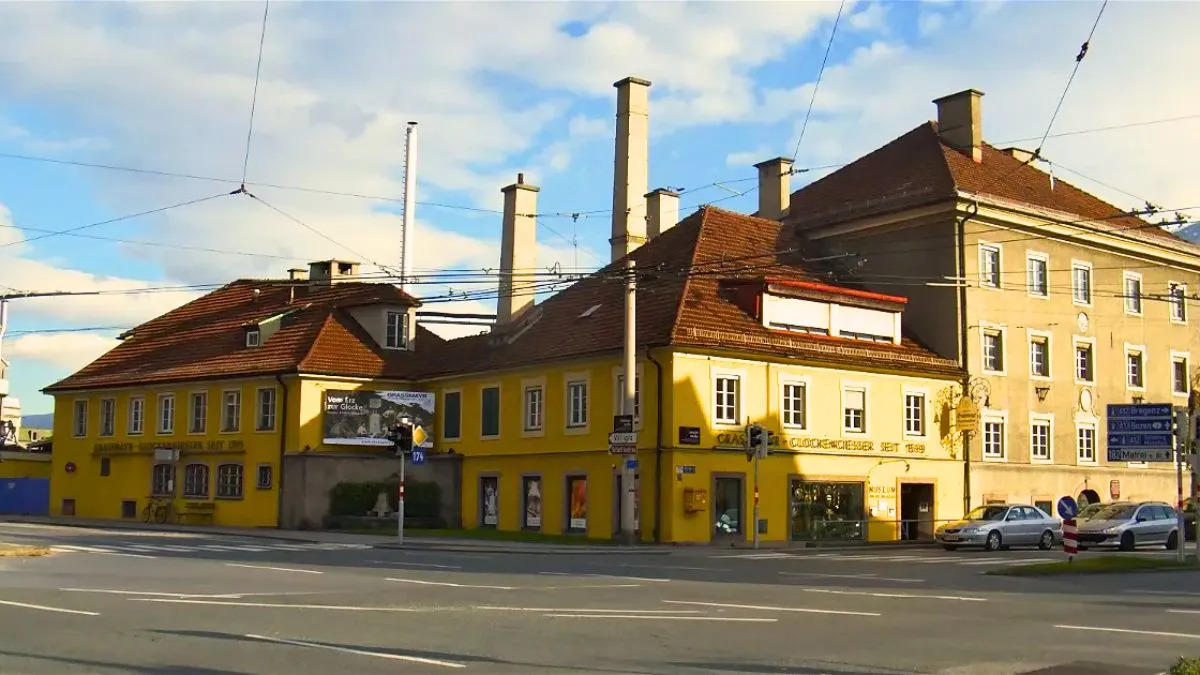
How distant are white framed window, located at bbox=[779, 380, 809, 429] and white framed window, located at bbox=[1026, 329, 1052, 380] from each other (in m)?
10.9

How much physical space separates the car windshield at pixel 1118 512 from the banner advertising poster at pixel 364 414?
21930 millimetres

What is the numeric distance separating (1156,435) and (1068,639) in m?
16.1

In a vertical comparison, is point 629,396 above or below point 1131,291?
below

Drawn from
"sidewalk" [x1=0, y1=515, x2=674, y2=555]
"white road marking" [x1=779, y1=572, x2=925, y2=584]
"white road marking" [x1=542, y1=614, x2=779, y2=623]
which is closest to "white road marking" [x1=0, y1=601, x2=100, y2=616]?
"white road marking" [x1=542, y1=614, x2=779, y2=623]

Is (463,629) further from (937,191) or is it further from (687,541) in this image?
(937,191)

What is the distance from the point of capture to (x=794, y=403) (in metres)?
39.6

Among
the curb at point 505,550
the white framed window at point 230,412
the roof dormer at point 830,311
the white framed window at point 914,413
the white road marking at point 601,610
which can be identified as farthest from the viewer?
the white framed window at point 230,412

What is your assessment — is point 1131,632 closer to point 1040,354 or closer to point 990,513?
point 990,513

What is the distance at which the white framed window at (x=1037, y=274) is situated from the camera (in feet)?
150

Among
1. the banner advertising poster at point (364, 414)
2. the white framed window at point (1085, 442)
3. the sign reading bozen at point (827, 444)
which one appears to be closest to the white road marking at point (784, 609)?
the sign reading bozen at point (827, 444)

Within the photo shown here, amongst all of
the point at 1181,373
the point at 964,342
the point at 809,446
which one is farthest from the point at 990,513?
the point at 1181,373

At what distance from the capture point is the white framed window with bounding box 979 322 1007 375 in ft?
145

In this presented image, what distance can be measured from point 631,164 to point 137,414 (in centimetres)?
2155

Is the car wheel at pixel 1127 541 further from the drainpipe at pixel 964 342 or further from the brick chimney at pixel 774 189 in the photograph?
the brick chimney at pixel 774 189
